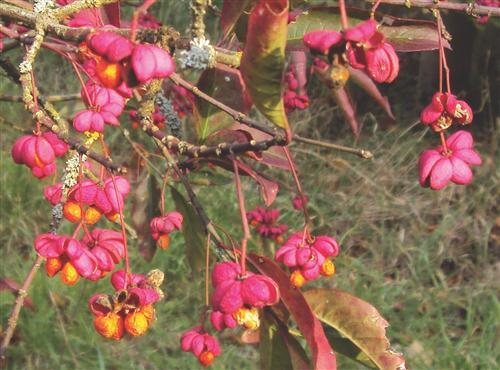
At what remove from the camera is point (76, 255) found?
917 mm

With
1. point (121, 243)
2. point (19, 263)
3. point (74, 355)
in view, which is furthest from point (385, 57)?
point (19, 263)

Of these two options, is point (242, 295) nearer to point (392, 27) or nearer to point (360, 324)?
point (360, 324)

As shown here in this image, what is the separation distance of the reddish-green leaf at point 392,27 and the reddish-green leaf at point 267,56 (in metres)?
0.33

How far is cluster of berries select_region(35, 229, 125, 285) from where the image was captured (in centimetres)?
92

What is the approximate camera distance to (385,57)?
2.51 ft

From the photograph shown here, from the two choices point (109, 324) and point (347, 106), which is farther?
point (347, 106)

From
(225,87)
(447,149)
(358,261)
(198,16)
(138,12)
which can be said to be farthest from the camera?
(358,261)

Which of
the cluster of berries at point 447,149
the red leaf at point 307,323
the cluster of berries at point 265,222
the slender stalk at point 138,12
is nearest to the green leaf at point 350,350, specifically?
the red leaf at point 307,323

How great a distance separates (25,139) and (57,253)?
15 centimetres

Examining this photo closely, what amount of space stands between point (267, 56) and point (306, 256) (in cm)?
47

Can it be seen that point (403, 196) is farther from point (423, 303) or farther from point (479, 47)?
point (479, 47)

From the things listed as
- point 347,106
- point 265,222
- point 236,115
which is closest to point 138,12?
point 236,115

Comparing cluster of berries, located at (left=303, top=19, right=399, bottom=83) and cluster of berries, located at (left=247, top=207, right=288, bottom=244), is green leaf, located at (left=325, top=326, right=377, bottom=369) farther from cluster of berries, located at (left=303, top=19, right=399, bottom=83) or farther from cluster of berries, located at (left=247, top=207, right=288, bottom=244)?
cluster of berries, located at (left=247, top=207, right=288, bottom=244)

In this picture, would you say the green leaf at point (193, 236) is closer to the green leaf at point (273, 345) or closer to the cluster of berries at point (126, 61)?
the green leaf at point (273, 345)
